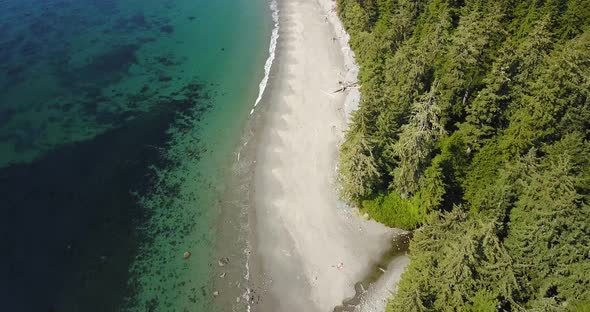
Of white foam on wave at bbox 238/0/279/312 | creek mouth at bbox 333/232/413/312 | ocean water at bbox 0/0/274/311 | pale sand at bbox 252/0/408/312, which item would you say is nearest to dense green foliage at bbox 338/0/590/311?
creek mouth at bbox 333/232/413/312

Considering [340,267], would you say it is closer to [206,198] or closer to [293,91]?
[206,198]

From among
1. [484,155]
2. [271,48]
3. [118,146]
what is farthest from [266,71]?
[484,155]

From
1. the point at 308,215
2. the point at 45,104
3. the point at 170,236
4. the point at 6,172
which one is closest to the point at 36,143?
the point at 6,172

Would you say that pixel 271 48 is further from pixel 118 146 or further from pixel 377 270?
pixel 377 270

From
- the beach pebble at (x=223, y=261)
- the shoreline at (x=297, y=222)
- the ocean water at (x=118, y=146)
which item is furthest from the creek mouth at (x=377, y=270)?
the ocean water at (x=118, y=146)

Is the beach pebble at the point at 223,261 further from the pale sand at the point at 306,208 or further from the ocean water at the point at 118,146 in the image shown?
the pale sand at the point at 306,208

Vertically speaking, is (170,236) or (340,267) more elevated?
(340,267)
